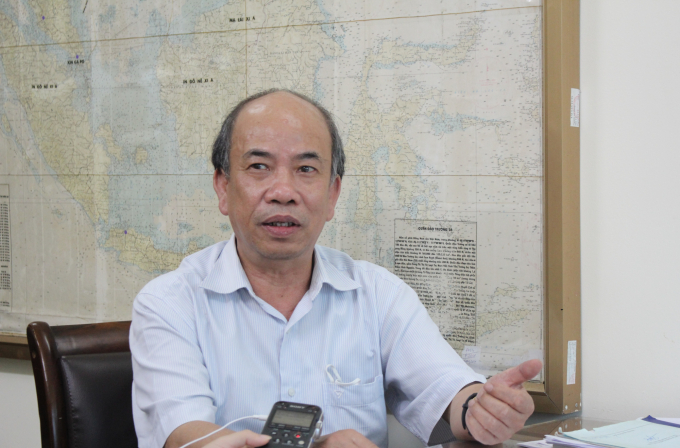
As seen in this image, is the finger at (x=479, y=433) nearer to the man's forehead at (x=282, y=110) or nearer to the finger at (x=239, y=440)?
the finger at (x=239, y=440)

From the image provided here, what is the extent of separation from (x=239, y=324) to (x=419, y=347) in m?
0.40

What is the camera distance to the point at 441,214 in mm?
1524

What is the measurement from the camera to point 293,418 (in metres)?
0.97

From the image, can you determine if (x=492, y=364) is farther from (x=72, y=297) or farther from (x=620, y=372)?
(x=72, y=297)

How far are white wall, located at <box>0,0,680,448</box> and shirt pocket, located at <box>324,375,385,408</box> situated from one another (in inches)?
22.9

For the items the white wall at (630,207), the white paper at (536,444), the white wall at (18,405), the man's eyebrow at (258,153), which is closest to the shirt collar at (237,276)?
the man's eyebrow at (258,153)

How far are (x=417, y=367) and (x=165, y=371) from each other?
1.74 feet

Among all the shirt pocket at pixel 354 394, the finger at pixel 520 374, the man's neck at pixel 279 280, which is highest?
the man's neck at pixel 279 280

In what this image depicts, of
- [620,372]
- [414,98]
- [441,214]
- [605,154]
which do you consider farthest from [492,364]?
[414,98]

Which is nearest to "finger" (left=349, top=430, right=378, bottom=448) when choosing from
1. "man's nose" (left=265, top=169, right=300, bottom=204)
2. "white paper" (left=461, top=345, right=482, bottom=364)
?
"man's nose" (left=265, top=169, right=300, bottom=204)

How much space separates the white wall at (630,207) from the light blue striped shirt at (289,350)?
468 millimetres

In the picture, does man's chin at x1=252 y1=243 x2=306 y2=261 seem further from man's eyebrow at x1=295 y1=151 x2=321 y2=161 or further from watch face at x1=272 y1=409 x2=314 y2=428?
watch face at x1=272 y1=409 x2=314 y2=428

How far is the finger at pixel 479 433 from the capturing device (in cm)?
102

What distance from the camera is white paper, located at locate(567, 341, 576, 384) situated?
143 cm
